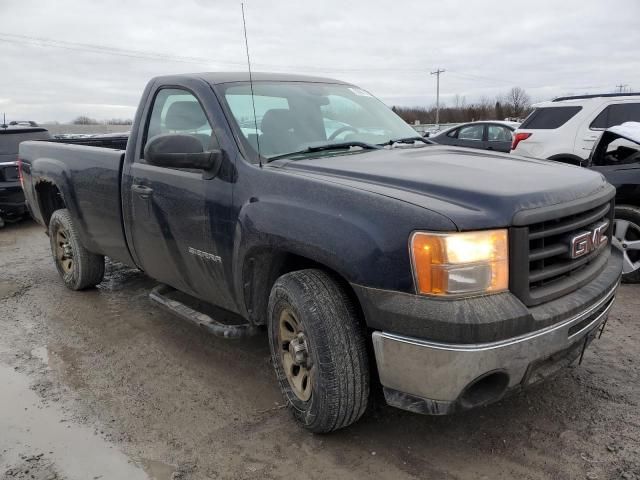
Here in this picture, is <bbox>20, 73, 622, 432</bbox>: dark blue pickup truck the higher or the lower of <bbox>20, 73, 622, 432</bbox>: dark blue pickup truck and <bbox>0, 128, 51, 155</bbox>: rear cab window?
the lower

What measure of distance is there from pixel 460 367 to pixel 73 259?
13.8 feet

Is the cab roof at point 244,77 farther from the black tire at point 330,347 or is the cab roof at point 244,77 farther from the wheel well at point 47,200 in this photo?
the wheel well at point 47,200

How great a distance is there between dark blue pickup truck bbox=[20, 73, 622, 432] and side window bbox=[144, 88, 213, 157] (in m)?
0.01

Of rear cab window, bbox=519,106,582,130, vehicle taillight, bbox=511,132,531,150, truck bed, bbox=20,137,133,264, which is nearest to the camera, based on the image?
truck bed, bbox=20,137,133,264

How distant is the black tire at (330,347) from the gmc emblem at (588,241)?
1022 millimetres

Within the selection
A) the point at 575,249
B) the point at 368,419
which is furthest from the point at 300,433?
the point at 575,249

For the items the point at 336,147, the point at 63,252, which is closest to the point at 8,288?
the point at 63,252

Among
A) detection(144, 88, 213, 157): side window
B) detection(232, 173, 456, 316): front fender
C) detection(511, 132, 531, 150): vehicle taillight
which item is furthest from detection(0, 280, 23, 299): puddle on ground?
detection(511, 132, 531, 150): vehicle taillight

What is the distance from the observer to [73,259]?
5.27 metres

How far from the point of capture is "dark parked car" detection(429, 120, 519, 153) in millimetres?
13078

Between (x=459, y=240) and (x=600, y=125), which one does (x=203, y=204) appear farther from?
→ (x=600, y=125)

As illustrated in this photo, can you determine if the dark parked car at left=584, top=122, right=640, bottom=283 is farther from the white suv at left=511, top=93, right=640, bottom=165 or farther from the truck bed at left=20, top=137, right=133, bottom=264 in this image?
the truck bed at left=20, top=137, right=133, bottom=264

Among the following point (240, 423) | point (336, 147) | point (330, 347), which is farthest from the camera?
point (336, 147)

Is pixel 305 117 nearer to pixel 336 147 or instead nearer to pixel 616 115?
pixel 336 147
